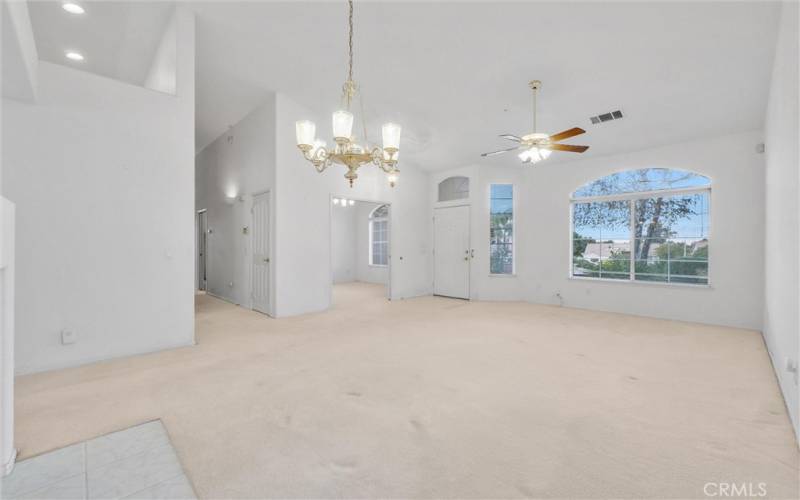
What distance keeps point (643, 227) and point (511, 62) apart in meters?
3.89

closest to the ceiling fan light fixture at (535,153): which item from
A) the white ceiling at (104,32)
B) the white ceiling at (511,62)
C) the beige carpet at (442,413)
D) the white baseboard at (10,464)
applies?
the white ceiling at (511,62)

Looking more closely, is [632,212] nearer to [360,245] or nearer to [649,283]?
[649,283]

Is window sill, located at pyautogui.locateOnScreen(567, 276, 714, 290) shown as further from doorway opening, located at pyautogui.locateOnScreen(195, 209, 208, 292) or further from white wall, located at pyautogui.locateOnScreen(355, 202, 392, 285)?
doorway opening, located at pyautogui.locateOnScreen(195, 209, 208, 292)

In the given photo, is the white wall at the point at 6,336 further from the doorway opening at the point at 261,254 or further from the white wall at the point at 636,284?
the white wall at the point at 636,284

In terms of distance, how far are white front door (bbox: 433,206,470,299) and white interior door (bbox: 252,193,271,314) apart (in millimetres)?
3738

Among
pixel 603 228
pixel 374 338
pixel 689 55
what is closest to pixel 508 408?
pixel 374 338

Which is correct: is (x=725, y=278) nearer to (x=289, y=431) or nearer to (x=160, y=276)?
(x=289, y=431)

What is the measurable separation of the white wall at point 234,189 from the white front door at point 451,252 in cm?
382

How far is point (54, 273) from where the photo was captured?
3297 millimetres

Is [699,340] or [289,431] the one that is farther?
[699,340]

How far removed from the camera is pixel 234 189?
6.79m

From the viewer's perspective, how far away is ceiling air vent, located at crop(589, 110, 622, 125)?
493cm

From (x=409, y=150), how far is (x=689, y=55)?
440 centimetres

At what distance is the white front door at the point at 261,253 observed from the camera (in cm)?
579
